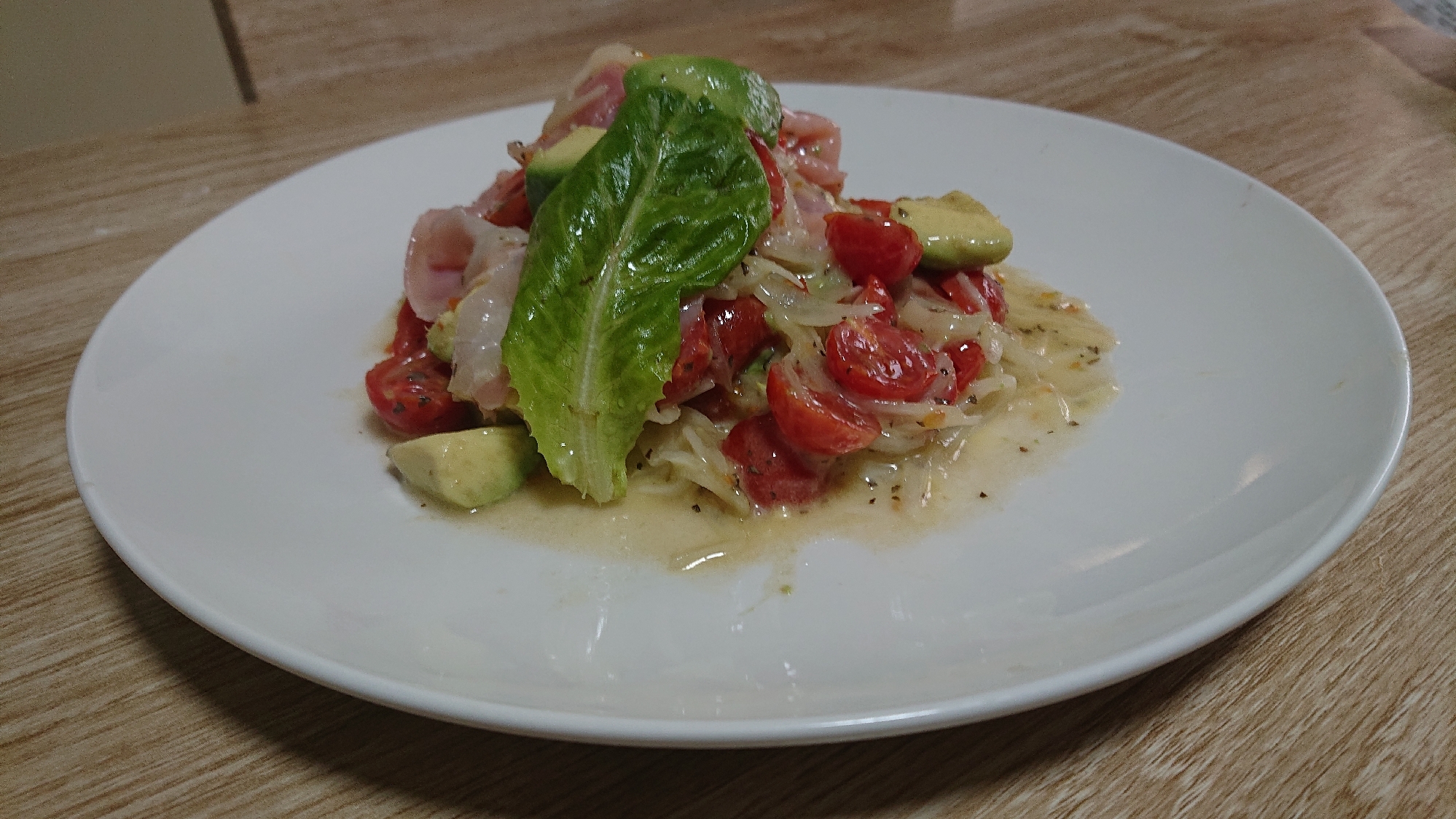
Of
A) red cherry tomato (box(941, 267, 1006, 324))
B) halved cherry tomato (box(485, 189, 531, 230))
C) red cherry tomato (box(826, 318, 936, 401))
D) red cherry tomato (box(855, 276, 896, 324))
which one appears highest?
halved cherry tomato (box(485, 189, 531, 230))

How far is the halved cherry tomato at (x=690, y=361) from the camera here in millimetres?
2633

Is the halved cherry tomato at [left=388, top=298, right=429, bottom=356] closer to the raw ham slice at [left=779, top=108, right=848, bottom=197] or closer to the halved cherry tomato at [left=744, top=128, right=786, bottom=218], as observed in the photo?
the halved cherry tomato at [left=744, top=128, right=786, bottom=218]

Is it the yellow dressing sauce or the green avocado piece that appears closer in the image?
the yellow dressing sauce

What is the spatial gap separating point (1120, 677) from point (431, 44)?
6324mm

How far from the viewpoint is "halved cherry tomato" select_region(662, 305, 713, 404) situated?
2633mm

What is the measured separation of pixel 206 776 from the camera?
1845 mm

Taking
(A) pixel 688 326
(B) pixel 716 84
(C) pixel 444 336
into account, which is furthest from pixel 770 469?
(B) pixel 716 84

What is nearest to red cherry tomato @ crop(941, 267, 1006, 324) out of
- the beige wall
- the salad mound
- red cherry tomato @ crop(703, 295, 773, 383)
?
the salad mound

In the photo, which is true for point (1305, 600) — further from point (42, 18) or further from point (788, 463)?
point (42, 18)

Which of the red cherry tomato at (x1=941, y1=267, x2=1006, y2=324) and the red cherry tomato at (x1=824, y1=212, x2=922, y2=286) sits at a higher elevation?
the red cherry tomato at (x1=824, y1=212, x2=922, y2=286)

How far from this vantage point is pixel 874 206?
10.5ft

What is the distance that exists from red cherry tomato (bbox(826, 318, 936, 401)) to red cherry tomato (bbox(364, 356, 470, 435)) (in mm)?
1101

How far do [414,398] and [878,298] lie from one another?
1.35m

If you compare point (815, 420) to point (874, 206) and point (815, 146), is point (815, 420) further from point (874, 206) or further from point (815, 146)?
point (815, 146)
